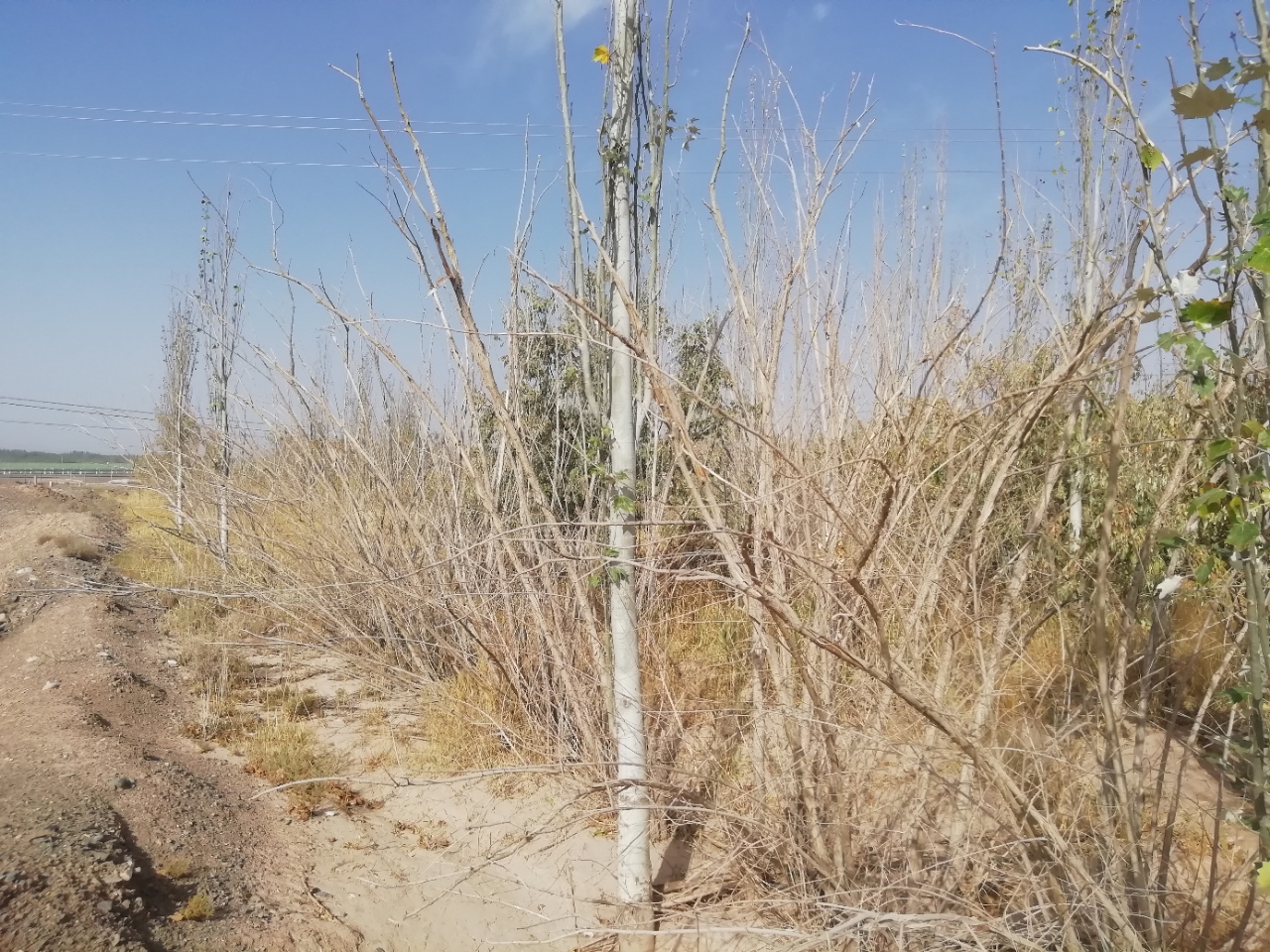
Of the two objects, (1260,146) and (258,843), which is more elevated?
(1260,146)

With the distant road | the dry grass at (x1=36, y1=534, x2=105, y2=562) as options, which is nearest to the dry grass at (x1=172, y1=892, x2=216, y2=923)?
the dry grass at (x1=36, y1=534, x2=105, y2=562)

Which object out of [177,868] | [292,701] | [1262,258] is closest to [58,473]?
[292,701]

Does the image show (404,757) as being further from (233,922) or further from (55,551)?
(55,551)

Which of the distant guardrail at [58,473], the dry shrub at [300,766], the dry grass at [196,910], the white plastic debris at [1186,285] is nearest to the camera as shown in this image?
the white plastic debris at [1186,285]

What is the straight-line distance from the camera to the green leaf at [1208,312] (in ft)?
4.23

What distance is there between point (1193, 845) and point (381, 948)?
280 cm

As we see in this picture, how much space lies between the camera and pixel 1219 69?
133 cm

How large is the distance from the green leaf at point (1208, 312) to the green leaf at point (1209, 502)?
29 cm

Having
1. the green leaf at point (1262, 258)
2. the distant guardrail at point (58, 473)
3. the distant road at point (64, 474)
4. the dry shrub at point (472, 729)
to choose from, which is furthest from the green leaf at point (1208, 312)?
the distant guardrail at point (58, 473)

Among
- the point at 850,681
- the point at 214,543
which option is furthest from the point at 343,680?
the point at 850,681

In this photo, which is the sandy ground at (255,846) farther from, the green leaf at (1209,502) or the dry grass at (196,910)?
the green leaf at (1209,502)

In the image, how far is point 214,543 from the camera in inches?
245

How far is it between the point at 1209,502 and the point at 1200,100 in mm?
654

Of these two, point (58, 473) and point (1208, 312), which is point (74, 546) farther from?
point (58, 473)
